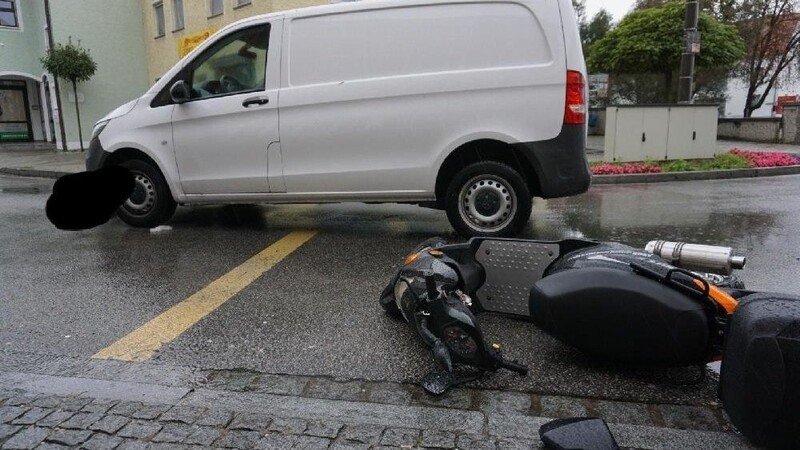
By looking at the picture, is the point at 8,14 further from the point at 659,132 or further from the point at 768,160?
the point at 768,160

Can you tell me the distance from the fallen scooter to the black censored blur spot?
1.44 meters

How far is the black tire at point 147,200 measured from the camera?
6.16 m

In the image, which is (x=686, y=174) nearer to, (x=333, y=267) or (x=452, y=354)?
(x=333, y=267)

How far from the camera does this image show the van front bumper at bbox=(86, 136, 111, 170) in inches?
245

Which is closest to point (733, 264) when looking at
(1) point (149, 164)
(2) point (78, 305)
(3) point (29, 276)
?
(2) point (78, 305)

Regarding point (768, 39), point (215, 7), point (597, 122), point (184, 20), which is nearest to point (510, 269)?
point (215, 7)

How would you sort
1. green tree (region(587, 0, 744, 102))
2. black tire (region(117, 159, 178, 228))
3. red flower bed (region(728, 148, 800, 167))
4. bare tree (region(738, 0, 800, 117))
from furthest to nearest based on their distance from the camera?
bare tree (region(738, 0, 800, 117))
green tree (region(587, 0, 744, 102))
red flower bed (region(728, 148, 800, 167))
black tire (region(117, 159, 178, 228))

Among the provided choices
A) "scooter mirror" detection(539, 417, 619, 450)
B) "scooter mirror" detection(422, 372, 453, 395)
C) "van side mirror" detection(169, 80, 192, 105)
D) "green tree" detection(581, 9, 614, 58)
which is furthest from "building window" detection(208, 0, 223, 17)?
"green tree" detection(581, 9, 614, 58)

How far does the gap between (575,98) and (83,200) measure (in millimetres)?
3870

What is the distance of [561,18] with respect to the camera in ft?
16.4

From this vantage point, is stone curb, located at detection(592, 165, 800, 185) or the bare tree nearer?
stone curb, located at detection(592, 165, 800, 185)

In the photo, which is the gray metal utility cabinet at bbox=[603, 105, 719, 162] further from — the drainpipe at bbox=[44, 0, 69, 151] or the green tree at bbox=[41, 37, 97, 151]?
the drainpipe at bbox=[44, 0, 69, 151]

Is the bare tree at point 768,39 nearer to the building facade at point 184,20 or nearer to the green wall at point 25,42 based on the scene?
the building facade at point 184,20

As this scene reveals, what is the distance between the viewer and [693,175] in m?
10.9
